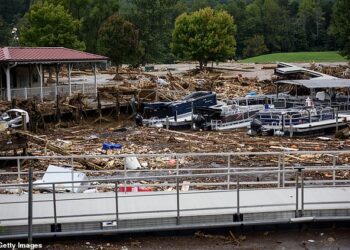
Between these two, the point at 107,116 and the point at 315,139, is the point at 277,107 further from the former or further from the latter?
the point at 107,116

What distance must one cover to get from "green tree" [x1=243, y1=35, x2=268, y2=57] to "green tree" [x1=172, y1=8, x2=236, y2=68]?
48.3 metres

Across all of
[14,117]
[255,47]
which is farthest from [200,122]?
[255,47]

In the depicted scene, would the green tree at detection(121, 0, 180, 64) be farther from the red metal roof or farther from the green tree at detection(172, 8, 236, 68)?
the red metal roof

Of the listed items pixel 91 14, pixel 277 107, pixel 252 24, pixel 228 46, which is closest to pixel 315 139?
pixel 277 107

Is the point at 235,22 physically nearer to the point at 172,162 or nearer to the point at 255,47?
the point at 255,47

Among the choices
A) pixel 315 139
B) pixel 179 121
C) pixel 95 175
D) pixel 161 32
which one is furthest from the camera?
pixel 161 32

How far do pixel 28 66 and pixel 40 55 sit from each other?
2.06 metres

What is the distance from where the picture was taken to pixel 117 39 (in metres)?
61.2

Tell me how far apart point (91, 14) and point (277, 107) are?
1814 inches

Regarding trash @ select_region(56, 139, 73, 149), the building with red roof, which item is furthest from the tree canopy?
trash @ select_region(56, 139, 73, 149)

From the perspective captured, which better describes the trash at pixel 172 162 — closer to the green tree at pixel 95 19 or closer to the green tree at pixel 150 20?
the green tree at pixel 95 19

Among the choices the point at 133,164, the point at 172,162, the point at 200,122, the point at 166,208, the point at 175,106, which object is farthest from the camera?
the point at 175,106

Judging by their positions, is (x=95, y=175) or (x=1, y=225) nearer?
(x=1, y=225)

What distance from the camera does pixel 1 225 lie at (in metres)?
10.5
